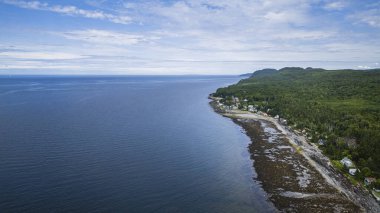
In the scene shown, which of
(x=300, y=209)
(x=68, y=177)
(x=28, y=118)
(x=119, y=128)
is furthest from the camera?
(x=28, y=118)

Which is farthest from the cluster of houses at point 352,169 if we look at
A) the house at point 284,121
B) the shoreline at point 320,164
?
the house at point 284,121

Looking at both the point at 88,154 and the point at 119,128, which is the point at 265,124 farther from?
the point at 88,154

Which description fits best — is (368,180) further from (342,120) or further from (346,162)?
(342,120)

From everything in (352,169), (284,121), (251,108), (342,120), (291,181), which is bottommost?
(291,181)

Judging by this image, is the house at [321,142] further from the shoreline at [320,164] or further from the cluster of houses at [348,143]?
the shoreline at [320,164]

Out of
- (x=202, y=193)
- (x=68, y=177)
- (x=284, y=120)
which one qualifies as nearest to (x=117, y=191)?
(x=68, y=177)

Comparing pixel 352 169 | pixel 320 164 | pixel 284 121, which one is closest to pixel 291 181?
pixel 320 164
